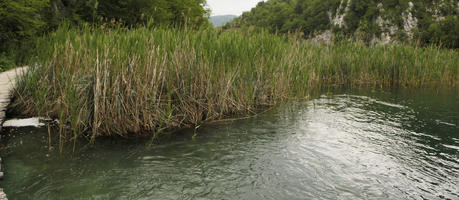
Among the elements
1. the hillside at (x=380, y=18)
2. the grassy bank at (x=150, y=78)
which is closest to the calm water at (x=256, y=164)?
the grassy bank at (x=150, y=78)

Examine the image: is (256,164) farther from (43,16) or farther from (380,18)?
(380,18)

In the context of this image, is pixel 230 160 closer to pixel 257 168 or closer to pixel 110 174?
pixel 257 168

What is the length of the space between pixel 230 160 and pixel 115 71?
6.74 ft

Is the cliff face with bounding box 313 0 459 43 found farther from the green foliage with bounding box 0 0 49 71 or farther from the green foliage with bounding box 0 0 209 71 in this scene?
the green foliage with bounding box 0 0 49 71

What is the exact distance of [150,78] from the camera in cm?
473

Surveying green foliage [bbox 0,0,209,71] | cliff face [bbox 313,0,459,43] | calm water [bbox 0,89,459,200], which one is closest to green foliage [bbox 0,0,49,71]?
green foliage [bbox 0,0,209,71]

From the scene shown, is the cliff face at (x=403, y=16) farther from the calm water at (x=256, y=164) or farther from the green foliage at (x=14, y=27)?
the calm water at (x=256, y=164)

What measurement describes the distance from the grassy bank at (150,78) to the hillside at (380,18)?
24293mm

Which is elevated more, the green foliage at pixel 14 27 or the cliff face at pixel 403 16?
the cliff face at pixel 403 16

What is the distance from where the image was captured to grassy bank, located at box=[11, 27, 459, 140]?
14.5 ft

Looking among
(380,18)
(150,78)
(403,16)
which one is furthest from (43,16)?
(380,18)

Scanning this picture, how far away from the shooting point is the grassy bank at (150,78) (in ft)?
14.5

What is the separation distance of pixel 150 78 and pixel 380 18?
55.8m

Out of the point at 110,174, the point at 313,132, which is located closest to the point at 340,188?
the point at 313,132
